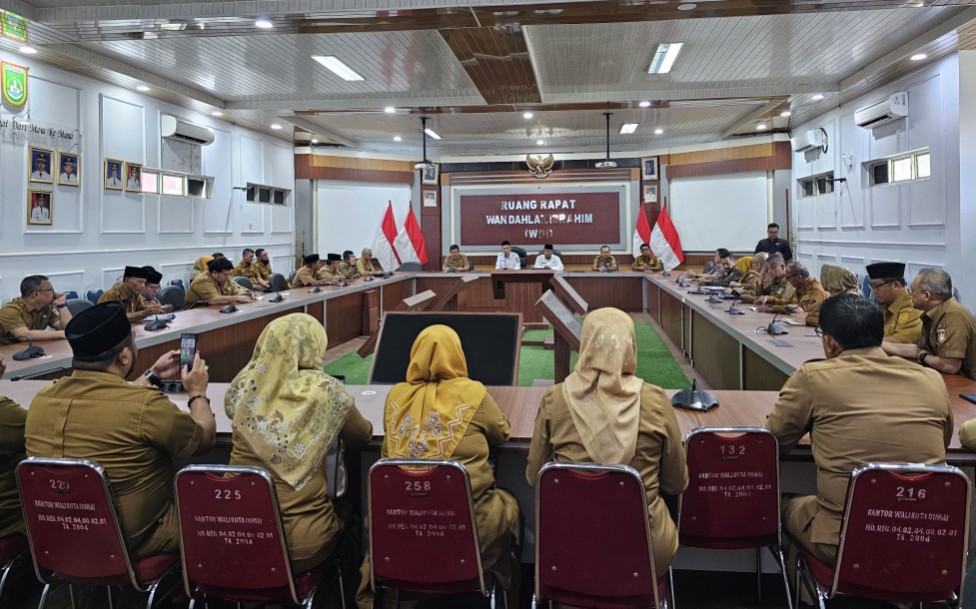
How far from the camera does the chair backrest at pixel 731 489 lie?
1835 mm

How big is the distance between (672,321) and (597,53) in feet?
11.3

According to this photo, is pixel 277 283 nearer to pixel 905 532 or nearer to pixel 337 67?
pixel 337 67

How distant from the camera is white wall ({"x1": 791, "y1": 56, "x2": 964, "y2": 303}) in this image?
649cm

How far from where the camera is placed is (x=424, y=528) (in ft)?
5.57

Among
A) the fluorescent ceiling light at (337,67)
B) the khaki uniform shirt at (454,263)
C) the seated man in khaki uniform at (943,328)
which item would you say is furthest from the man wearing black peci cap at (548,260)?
the seated man in khaki uniform at (943,328)

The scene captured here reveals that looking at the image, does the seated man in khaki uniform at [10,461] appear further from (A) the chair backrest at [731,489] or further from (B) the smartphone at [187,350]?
(A) the chair backrest at [731,489]

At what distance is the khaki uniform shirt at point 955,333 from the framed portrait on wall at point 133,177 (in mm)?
8323

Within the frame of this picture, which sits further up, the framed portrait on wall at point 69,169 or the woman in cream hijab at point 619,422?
the framed portrait on wall at point 69,169

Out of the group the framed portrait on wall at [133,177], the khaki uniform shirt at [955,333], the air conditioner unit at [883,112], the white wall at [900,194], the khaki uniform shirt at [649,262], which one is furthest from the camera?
the khaki uniform shirt at [649,262]

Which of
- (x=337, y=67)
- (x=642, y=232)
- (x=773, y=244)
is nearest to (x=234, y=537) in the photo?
(x=337, y=67)

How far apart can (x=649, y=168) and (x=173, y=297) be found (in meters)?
9.70

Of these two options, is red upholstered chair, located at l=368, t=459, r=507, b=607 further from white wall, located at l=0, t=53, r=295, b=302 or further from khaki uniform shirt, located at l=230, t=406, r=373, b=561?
white wall, located at l=0, t=53, r=295, b=302

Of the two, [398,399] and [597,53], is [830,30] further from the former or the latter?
[398,399]

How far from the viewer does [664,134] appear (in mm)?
11938
